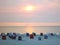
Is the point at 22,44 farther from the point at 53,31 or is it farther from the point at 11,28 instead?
the point at 53,31

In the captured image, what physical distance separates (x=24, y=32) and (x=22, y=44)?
0.13 m

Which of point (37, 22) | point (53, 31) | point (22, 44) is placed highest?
point (37, 22)

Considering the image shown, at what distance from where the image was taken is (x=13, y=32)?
142cm

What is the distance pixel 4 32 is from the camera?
1422 mm

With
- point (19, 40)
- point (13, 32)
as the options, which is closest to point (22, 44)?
point (19, 40)

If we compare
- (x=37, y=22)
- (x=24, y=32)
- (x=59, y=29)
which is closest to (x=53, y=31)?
(x=59, y=29)

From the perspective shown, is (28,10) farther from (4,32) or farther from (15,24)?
(4,32)

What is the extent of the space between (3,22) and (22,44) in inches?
11.9

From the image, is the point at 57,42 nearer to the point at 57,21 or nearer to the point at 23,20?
the point at 57,21

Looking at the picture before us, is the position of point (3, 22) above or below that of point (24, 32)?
above

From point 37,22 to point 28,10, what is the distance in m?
0.16

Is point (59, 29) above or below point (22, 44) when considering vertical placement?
above

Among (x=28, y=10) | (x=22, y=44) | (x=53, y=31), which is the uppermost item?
(x=28, y=10)

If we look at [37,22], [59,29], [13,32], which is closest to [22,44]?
[13,32]
